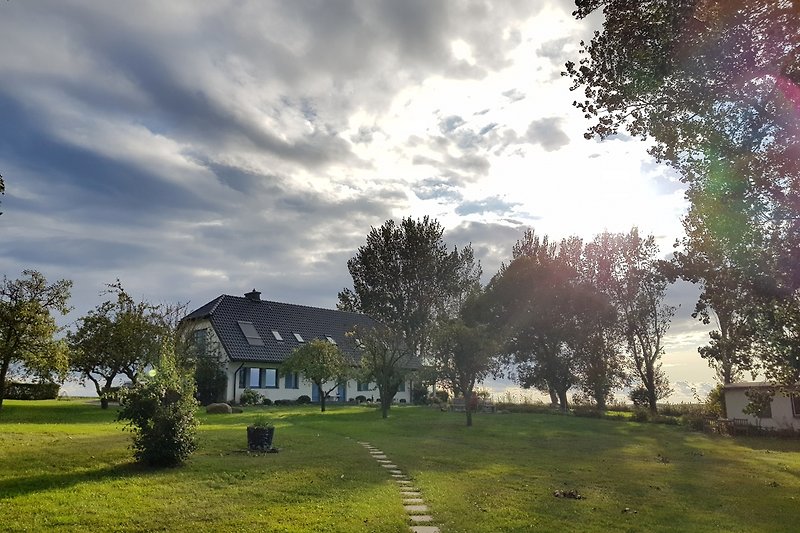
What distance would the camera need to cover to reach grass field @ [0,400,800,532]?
912 cm

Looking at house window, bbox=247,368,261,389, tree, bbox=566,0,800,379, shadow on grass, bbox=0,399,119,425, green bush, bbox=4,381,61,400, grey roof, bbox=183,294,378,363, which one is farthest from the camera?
grey roof, bbox=183,294,378,363

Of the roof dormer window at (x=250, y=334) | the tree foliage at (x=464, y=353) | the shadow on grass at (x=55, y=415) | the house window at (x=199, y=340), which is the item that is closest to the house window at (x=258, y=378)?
the roof dormer window at (x=250, y=334)

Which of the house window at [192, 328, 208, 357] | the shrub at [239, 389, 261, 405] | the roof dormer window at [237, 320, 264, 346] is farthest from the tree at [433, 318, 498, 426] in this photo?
the house window at [192, 328, 208, 357]

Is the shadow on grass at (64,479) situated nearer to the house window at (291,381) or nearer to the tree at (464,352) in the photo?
the tree at (464,352)

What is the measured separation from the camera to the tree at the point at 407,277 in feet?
174

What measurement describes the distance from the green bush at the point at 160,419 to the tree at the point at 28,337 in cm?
1707

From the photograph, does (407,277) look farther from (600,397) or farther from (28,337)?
(28,337)

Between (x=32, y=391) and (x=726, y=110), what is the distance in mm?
41288

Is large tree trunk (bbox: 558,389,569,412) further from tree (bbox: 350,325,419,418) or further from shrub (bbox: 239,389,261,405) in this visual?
shrub (bbox: 239,389,261,405)

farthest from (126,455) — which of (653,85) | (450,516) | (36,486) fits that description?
(653,85)

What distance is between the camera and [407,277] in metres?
53.1

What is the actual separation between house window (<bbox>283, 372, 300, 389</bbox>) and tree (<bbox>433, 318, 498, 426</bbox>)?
51.6ft

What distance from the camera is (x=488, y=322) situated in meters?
46.2

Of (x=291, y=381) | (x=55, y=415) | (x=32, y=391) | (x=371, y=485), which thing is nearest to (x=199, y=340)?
(x=291, y=381)
